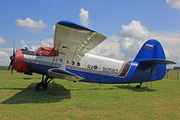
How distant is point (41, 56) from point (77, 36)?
3.47 meters

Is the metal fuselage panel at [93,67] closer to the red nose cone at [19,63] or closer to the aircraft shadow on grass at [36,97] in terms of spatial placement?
the red nose cone at [19,63]

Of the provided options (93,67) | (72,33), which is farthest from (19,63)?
(93,67)

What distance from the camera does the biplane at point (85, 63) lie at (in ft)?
22.4

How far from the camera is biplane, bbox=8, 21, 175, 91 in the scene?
6816 millimetres

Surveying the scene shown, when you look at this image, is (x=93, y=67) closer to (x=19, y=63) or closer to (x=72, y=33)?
(x=72, y=33)

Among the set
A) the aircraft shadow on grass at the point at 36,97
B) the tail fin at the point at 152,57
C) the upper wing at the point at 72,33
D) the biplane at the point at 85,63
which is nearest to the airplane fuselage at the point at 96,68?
the biplane at the point at 85,63

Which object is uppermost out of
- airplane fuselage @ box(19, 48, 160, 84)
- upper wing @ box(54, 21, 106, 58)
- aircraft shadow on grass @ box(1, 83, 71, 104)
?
upper wing @ box(54, 21, 106, 58)

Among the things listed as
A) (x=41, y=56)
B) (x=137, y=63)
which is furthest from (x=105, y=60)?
(x=41, y=56)

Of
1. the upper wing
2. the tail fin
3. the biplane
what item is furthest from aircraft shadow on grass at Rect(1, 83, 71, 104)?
the tail fin

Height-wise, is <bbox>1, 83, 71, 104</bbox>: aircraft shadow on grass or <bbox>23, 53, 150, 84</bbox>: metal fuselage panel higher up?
<bbox>23, 53, 150, 84</bbox>: metal fuselage panel

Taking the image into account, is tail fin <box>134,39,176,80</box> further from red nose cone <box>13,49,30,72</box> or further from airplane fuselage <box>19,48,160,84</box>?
red nose cone <box>13,49,30,72</box>

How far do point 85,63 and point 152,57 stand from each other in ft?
17.7

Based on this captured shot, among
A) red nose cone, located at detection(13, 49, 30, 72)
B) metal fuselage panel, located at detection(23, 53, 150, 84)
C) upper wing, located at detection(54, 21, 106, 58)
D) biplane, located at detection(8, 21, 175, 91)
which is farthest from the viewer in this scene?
metal fuselage panel, located at detection(23, 53, 150, 84)

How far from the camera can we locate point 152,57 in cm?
969
